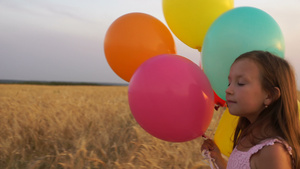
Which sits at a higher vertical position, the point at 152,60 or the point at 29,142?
the point at 152,60

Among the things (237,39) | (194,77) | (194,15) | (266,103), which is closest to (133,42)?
(194,15)

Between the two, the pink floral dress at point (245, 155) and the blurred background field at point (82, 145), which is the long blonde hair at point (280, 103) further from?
the blurred background field at point (82, 145)

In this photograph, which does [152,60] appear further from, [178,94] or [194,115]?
[194,115]

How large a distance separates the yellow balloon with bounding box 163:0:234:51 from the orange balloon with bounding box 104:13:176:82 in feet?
0.41

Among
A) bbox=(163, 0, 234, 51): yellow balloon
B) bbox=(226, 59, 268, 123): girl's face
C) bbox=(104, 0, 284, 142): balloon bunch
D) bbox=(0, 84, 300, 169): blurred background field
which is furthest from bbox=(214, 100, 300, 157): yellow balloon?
bbox=(226, 59, 268, 123): girl's face

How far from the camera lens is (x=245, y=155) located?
3.71 ft

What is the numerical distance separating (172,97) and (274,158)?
1.78 ft

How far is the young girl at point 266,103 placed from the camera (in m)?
1.06

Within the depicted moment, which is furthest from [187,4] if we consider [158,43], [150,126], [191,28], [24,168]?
[24,168]

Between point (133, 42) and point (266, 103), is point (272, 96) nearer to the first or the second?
point (266, 103)

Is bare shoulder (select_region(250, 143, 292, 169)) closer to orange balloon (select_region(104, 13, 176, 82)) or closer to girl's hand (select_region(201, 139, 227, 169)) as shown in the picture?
girl's hand (select_region(201, 139, 227, 169))

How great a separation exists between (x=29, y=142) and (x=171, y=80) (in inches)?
79.8

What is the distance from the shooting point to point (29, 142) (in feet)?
9.00

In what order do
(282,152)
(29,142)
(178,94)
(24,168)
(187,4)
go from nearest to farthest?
(282,152), (178,94), (187,4), (24,168), (29,142)
